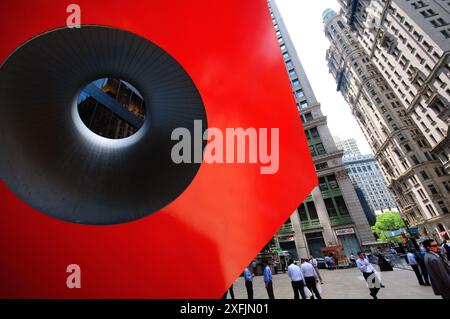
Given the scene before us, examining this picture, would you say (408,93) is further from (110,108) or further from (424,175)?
(110,108)

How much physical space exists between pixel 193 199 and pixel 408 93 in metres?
57.2

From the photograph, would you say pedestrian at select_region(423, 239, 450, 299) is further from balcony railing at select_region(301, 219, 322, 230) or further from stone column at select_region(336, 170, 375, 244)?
balcony railing at select_region(301, 219, 322, 230)

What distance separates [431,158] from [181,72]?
62082 mm

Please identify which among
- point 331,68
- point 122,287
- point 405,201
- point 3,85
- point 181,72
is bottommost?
point 122,287

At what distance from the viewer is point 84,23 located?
3662 millimetres

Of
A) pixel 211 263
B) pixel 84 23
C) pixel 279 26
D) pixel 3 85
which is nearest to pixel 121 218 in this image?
pixel 211 263

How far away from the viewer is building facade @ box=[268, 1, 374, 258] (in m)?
28.0

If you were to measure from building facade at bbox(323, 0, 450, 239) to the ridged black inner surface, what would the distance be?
1817 inches

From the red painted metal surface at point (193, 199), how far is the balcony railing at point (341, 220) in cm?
2872

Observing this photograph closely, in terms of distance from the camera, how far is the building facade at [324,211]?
28.0 metres

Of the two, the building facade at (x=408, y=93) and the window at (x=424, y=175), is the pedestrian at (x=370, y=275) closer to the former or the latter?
the building facade at (x=408, y=93)

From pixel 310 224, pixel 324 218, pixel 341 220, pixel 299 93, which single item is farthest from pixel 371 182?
pixel 324 218

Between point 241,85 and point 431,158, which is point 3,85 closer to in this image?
point 241,85

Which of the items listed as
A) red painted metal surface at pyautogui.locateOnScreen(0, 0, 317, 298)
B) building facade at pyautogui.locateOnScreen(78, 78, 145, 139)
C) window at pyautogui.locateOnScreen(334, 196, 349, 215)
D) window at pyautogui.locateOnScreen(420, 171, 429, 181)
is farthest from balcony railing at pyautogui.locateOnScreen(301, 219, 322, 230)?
window at pyautogui.locateOnScreen(420, 171, 429, 181)
